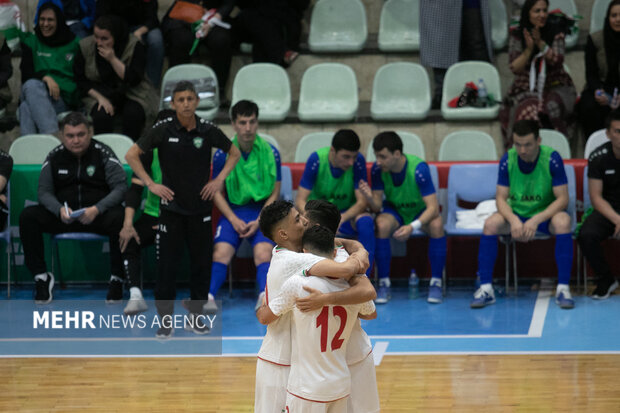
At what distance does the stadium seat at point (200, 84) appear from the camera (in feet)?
34.8

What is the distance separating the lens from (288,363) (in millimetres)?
4066

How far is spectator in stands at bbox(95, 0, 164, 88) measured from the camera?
10773 millimetres

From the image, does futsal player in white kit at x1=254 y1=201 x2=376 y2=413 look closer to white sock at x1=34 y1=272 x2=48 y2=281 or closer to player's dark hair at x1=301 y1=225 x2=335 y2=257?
player's dark hair at x1=301 y1=225 x2=335 y2=257

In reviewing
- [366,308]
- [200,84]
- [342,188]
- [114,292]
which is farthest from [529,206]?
[366,308]

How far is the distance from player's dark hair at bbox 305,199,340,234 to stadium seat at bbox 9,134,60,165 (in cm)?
608

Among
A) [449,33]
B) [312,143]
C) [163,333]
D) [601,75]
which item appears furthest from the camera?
[449,33]

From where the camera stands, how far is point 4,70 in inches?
412

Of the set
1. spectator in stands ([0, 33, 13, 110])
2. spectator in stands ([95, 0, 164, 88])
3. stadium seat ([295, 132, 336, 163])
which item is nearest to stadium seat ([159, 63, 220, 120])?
spectator in stands ([95, 0, 164, 88])

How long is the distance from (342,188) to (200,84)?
10.1 feet

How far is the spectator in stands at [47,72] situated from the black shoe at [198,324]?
3718 millimetres

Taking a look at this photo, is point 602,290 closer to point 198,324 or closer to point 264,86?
point 198,324

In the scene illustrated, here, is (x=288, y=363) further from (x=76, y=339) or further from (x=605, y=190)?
(x=605, y=190)

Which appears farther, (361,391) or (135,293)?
(135,293)

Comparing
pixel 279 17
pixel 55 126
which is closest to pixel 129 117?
pixel 55 126
